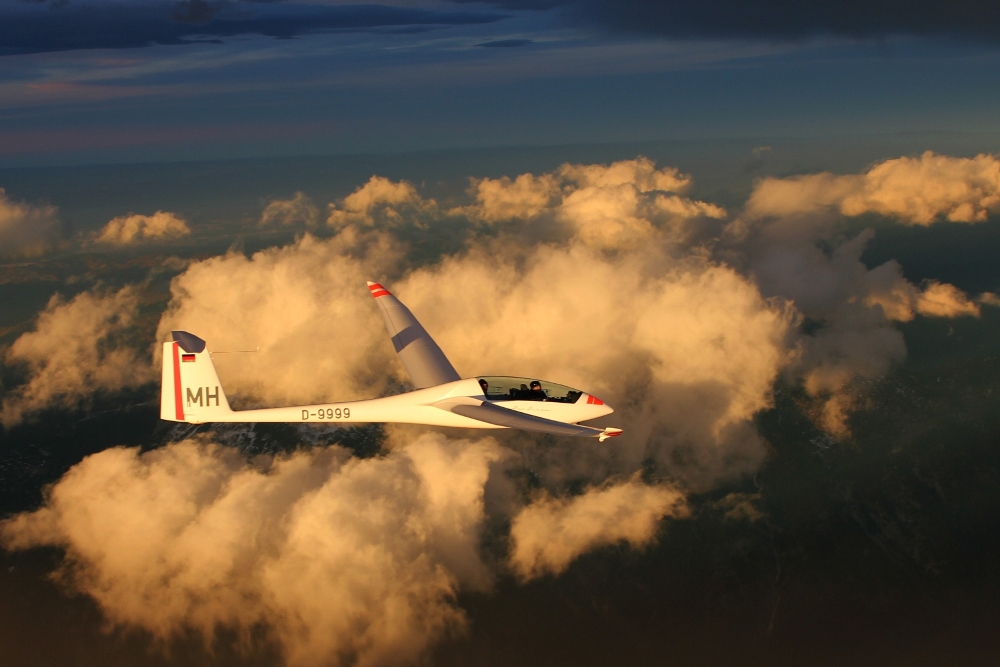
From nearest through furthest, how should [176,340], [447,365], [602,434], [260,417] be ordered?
[602,434] → [176,340] → [260,417] → [447,365]

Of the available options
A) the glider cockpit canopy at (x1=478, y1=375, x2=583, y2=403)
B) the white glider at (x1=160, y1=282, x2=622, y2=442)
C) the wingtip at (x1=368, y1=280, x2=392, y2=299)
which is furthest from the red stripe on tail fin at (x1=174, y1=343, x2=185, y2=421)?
the wingtip at (x1=368, y1=280, x2=392, y2=299)

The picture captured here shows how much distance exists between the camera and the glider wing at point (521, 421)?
1560 inches

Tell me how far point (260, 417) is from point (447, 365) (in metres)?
16.5

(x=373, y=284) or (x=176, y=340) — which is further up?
(x=176, y=340)

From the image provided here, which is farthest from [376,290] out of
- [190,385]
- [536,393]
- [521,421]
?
[521,421]

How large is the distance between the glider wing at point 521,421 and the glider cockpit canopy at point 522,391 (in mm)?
1467

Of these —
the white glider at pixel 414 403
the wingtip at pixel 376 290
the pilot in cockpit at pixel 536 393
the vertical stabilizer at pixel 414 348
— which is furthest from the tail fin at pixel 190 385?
the pilot in cockpit at pixel 536 393

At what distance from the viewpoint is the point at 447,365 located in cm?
5850

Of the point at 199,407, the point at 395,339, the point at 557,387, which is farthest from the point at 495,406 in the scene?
the point at 199,407

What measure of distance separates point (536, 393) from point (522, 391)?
1.11 meters

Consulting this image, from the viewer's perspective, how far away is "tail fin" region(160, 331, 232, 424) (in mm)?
47500

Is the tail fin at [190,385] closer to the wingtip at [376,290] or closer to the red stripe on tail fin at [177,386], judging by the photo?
the red stripe on tail fin at [177,386]

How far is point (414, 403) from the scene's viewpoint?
5134 centimetres

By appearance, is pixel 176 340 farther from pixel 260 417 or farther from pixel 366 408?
pixel 366 408
